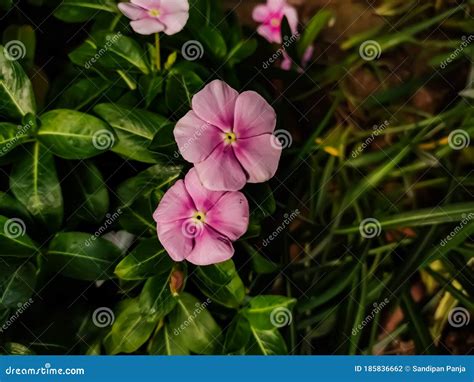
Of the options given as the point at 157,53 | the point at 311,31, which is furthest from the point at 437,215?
the point at 157,53

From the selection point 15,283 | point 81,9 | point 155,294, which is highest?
point 81,9

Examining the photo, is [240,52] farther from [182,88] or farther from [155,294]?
[155,294]

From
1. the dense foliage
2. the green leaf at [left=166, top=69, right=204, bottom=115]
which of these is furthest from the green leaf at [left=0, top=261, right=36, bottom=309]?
the green leaf at [left=166, top=69, right=204, bottom=115]

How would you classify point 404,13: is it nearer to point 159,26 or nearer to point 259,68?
point 259,68

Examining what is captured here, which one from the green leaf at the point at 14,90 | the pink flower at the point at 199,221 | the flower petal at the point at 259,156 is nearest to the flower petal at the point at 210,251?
the pink flower at the point at 199,221

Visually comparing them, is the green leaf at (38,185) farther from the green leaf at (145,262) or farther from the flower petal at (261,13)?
the flower petal at (261,13)

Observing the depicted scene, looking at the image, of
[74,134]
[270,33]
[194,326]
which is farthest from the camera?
[270,33]
